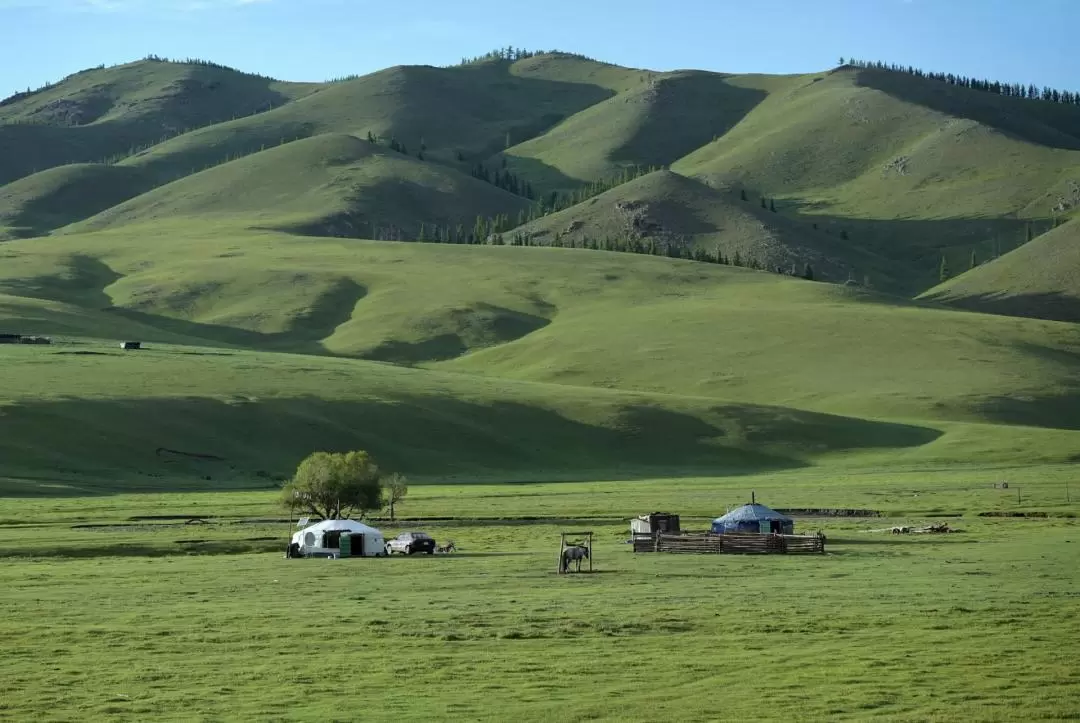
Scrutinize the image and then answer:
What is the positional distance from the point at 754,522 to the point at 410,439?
71.7m

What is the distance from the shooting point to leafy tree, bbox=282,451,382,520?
73.8 m

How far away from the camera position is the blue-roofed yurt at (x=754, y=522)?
63.3 metres

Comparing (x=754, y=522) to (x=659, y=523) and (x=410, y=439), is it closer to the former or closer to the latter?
(x=659, y=523)

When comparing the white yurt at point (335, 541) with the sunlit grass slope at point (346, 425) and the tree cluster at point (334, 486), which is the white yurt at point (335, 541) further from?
the sunlit grass slope at point (346, 425)

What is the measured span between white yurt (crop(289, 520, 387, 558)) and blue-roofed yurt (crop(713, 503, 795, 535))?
14.1 m

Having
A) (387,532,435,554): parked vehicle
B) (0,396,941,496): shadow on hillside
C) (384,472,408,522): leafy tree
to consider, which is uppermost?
(0,396,941,496): shadow on hillside

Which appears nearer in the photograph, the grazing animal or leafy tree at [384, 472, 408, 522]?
the grazing animal

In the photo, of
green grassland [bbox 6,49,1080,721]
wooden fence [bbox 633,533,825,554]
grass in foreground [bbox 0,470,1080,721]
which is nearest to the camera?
grass in foreground [bbox 0,470,1080,721]

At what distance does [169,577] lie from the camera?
47.8 meters

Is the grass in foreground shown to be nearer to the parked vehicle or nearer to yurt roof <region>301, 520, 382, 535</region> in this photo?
the parked vehicle

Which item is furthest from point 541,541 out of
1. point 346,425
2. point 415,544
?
point 346,425

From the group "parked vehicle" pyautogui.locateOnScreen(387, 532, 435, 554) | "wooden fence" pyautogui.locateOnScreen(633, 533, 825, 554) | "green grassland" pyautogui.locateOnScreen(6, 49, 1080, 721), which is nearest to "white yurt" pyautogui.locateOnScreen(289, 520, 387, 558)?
"parked vehicle" pyautogui.locateOnScreen(387, 532, 435, 554)

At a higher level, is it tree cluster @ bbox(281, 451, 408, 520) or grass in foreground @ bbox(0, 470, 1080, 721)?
tree cluster @ bbox(281, 451, 408, 520)

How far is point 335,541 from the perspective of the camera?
58.5m
